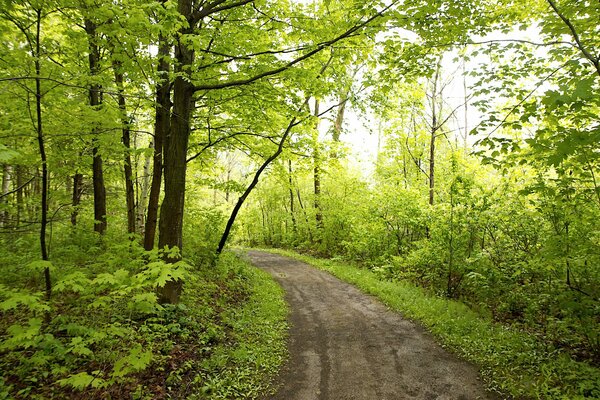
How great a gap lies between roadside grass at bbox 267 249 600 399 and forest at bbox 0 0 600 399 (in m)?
0.08

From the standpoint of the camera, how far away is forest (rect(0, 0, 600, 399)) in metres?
5.24

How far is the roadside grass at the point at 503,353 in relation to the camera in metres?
5.54

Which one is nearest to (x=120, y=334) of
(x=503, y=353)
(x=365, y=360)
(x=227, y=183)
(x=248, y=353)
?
(x=248, y=353)

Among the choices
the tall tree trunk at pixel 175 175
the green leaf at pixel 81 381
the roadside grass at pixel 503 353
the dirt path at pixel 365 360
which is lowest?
the dirt path at pixel 365 360

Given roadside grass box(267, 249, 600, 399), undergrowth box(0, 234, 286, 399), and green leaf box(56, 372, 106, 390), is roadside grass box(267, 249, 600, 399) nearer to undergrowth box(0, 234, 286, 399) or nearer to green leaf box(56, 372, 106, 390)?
undergrowth box(0, 234, 286, 399)

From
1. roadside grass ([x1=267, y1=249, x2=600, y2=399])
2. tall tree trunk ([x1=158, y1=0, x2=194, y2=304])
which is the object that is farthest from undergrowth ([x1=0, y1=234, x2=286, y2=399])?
roadside grass ([x1=267, y1=249, x2=600, y2=399])

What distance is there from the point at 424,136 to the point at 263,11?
12645 millimetres

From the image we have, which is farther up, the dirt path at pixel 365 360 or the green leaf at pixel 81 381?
the green leaf at pixel 81 381

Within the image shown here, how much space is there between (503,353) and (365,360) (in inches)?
112

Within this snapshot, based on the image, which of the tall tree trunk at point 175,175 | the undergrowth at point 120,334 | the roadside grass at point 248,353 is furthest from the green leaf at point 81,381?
the tall tree trunk at point 175,175

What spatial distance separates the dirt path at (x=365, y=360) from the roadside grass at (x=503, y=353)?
1.15ft

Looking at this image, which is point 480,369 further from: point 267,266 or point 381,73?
point 267,266

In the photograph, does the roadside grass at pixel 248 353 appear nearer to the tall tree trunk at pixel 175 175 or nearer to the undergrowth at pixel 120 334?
the undergrowth at pixel 120 334

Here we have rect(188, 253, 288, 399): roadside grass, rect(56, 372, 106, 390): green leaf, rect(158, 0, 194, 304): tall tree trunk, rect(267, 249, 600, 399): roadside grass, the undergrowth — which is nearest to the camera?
rect(56, 372, 106, 390): green leaf
